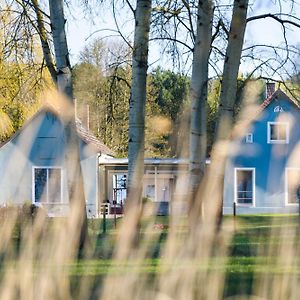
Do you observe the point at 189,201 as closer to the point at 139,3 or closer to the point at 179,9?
the point at 139,3

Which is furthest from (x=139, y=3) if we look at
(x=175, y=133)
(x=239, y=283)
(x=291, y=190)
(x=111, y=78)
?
(x=175, y=133)

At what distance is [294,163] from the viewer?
86.9 ft

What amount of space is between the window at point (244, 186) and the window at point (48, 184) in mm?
7380

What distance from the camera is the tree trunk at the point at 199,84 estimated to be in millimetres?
8891

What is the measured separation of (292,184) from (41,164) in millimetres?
10321

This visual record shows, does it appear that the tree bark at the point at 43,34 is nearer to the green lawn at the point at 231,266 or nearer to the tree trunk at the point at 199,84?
the tree trunk at the point at 199,84

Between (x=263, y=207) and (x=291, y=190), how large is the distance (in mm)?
1457

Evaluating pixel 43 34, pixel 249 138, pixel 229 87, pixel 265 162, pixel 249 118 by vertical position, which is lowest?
pixel 265 162

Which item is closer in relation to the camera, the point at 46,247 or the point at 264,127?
the point at 46,247

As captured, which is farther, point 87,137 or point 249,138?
point 249,138

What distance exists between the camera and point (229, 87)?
9.02m

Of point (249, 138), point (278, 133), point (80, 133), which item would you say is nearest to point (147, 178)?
point (80, 133)

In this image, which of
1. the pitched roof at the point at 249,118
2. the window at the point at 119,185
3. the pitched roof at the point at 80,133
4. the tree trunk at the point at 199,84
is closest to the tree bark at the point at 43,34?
the tree trunk at the point at 199,84

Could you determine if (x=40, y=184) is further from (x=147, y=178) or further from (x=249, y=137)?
(x=249, y=137)
